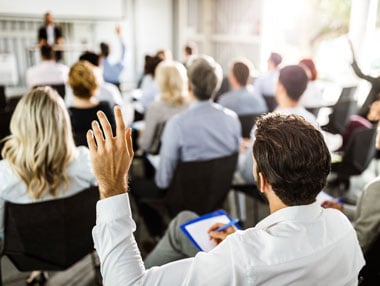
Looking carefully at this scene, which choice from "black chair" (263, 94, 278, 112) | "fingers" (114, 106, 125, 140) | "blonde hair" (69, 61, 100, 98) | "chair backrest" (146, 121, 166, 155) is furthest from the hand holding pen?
"black chair" (263, 94, 278, 112)

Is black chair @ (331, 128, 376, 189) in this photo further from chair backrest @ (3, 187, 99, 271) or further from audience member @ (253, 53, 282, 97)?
chair backrest @ (3, 187, 99, 271)

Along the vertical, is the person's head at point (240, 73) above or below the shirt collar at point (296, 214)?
above

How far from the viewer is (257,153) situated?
3.43ft

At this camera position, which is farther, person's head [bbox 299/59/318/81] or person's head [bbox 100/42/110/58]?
person's head [bbox 100/42/110/58]

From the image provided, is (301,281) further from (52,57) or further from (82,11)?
(82,11)

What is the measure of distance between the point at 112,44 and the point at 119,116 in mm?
7651

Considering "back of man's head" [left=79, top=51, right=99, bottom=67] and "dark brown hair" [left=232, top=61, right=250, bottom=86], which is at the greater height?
"back of man's head" [left=79, top=51, right=99, bottom=67]

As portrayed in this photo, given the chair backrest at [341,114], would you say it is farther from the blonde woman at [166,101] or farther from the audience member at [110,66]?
the audience member at [110,66]

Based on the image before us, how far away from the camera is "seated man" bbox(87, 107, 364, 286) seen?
0.93m

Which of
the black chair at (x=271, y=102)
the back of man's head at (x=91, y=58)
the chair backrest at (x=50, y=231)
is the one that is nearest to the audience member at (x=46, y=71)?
the back of man's head at (x=91, y=58)

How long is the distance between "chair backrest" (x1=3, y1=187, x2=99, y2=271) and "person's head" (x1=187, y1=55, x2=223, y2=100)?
1.00 metres

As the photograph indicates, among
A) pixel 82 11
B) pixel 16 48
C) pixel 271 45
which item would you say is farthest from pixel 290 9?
pixel 16 48

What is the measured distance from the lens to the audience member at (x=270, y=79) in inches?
186

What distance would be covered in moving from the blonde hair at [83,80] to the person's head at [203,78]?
87 centimetres
